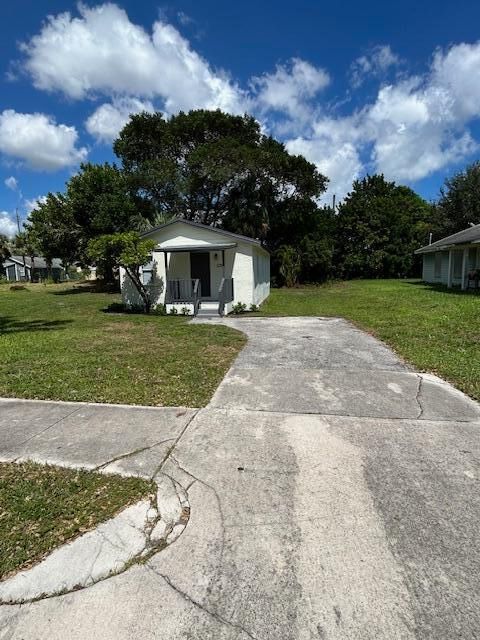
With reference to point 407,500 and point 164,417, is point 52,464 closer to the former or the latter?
point 164,417

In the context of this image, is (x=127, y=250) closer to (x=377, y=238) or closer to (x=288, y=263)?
(x=288, y=263)

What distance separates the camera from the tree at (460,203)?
31.7 meters

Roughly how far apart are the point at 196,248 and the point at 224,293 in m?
1.89

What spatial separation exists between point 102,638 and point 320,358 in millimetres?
5570

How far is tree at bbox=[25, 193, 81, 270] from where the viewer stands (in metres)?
23.9

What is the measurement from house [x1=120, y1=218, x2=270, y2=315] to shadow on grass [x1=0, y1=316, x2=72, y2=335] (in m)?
3.61

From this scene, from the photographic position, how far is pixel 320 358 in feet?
22.6

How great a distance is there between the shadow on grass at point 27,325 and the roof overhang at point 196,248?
13.6ft

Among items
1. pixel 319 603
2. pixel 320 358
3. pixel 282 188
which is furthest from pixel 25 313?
pixel 282 188

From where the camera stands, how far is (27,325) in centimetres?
1137

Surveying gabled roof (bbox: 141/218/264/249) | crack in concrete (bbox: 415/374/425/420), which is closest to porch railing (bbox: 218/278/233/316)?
gabled roof (bbox: 141/218/264/249)

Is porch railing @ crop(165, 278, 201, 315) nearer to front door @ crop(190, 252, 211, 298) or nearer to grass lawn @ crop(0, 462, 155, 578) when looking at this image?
front door @ crop(190, 252, 211, 298)

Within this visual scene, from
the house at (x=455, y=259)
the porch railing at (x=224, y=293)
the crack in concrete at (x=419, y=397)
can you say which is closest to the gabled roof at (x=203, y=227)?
the porch railing at (x=224, y=293)

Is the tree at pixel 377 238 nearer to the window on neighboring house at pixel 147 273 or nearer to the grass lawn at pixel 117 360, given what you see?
the window on neighboring house at pixel 147 273
